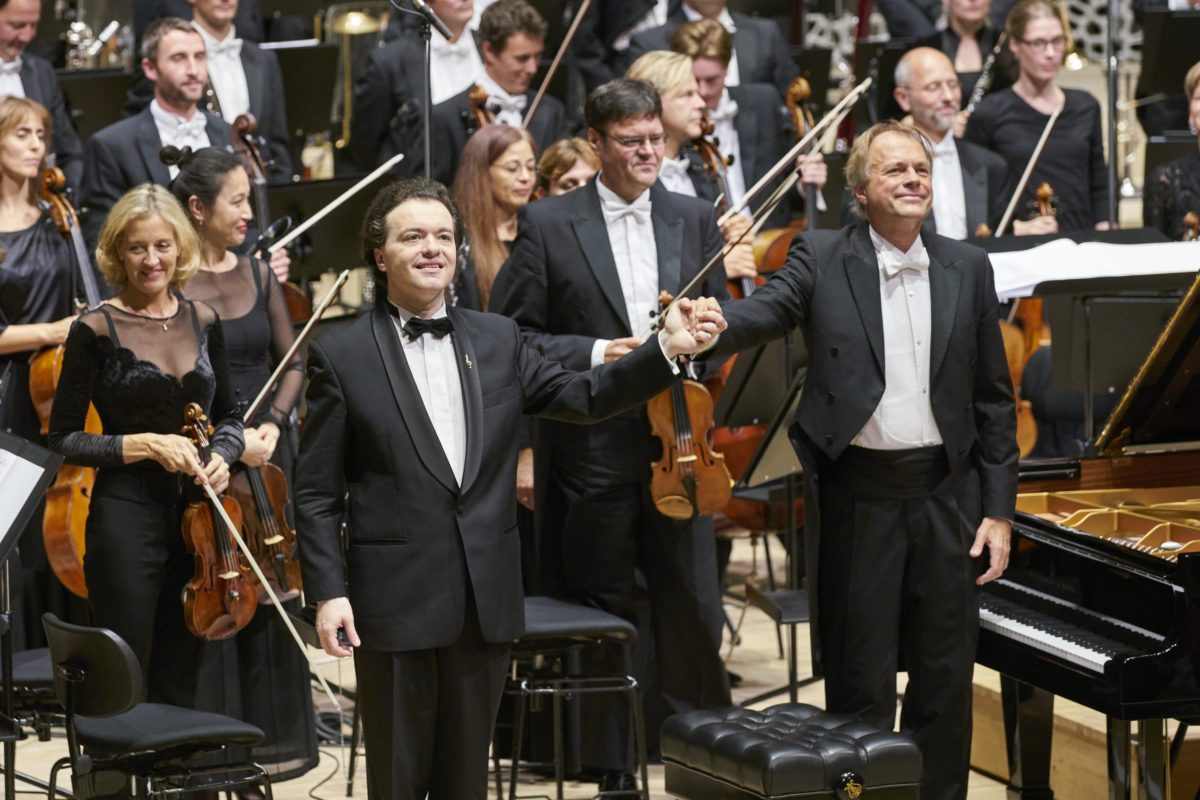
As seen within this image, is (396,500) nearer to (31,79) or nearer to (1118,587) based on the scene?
(1118,587)

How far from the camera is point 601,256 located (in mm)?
3607

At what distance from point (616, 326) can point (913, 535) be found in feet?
2.81

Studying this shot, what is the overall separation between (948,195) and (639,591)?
84.8 inches

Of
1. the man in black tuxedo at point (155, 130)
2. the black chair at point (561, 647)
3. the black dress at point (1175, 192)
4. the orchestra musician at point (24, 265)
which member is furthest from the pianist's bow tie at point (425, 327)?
the black dress at point (1175, 192)

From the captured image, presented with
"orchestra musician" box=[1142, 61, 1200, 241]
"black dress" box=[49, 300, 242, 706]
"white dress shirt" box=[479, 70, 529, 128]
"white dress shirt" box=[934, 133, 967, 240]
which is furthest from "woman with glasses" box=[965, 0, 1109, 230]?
"black dress" box=[49, 300, 242, 706]

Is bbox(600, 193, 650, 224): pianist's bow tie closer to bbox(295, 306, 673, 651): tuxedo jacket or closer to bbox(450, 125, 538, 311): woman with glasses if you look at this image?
bbox(450, 125, 538, 311): woman with glasses

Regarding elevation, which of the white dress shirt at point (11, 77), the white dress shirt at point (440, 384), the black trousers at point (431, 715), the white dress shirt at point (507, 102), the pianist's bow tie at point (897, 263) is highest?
the white dress shirt at point (11, 77)

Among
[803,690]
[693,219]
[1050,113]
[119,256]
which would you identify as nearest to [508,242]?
[693,219]

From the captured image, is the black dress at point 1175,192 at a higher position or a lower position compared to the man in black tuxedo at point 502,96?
lower

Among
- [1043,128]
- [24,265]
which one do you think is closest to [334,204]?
[24,265]

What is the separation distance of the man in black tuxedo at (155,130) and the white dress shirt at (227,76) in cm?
54

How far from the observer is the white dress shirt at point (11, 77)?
505cm

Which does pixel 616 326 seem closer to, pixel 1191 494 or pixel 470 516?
pixel 470 516

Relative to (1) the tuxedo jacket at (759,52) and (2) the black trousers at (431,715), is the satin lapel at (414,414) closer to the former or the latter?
(2) the black trousers at (431,715)
